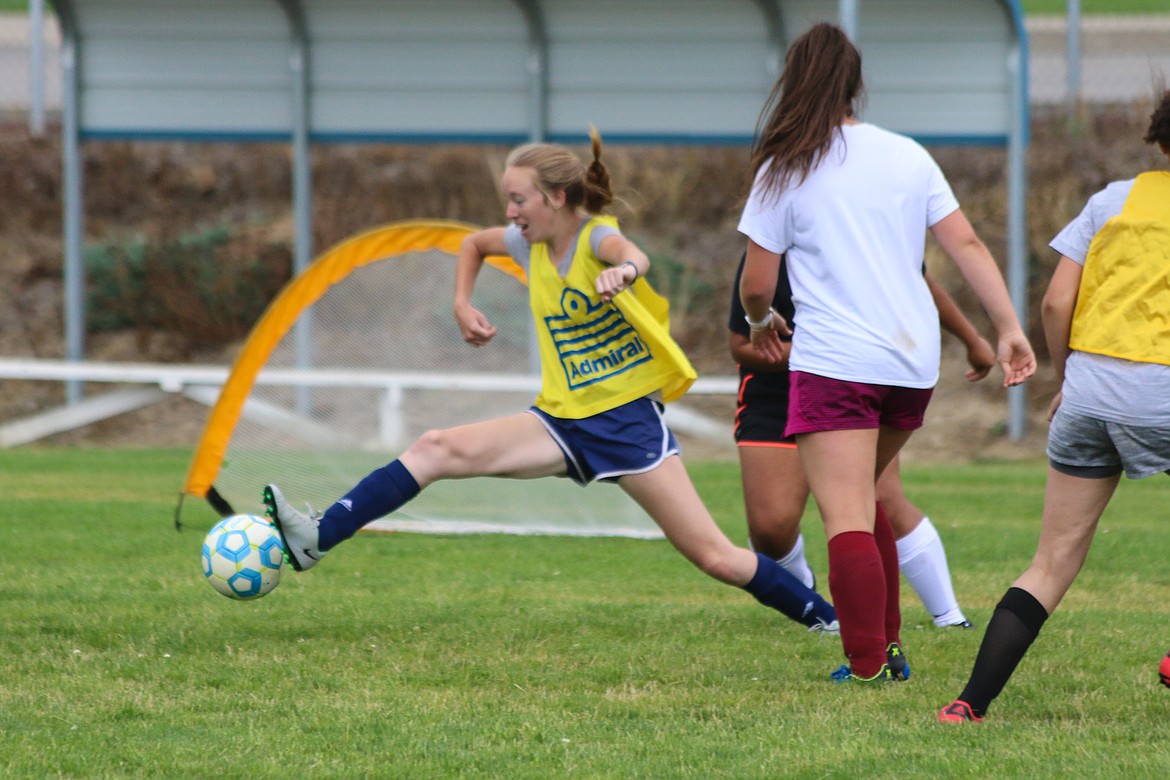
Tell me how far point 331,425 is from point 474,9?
671cm

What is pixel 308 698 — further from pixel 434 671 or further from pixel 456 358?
pixel 456 358

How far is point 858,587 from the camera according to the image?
14.4 ft

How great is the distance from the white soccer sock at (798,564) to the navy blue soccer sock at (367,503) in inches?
61.0

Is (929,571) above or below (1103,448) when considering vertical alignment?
below

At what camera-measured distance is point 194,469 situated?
24.9 ft

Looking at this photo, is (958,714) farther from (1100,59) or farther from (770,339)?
(1100,59)

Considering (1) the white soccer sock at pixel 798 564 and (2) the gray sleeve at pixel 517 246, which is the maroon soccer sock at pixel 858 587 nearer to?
(1) the white soccer sock at pixel 798 564

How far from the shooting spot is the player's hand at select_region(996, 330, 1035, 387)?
165 inches

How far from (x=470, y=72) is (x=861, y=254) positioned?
391 inches

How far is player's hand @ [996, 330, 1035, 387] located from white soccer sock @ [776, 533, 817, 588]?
1.60m

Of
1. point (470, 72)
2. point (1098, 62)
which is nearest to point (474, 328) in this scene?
point (470, 72)

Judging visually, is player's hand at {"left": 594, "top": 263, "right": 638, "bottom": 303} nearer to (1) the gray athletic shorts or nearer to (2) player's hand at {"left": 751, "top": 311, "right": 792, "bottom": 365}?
(2) player's hand at {"left": 751, "top": 311, "right": 792, "bottom": 365}

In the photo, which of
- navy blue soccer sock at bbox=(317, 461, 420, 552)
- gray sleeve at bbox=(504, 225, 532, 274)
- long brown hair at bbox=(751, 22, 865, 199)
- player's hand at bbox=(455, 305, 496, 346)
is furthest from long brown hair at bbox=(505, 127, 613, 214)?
navy blue soccer sock at bbox=(317, 461, 420, 552)

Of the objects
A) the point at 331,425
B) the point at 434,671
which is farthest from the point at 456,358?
the point at 434,671
